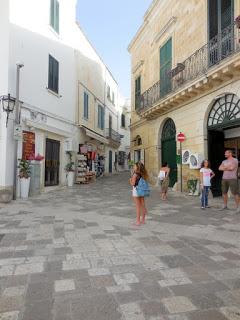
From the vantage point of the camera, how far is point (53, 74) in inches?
543

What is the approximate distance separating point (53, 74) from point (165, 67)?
16.9ft

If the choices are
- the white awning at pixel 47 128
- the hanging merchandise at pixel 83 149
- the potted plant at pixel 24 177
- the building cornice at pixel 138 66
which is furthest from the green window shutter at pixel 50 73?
the building cornice at pixel 138 66

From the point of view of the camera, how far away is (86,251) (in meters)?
4.54

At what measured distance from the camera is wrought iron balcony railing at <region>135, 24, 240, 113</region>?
9.17m

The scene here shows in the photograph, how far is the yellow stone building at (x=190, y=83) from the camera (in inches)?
379

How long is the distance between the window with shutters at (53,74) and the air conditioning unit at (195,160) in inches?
268

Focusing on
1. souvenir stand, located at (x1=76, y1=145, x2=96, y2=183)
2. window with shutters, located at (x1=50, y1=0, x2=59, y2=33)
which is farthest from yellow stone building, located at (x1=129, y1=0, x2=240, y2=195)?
window with shutters, located at (x1=50, y1=0, x2=59, y2=33)

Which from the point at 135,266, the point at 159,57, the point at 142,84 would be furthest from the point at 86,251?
the point at 142,84

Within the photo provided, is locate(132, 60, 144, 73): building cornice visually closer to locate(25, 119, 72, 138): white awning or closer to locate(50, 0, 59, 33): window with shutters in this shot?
locate(50, 0, 59, 33): window with shutters

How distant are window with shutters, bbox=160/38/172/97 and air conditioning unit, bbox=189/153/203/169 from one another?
3439mm

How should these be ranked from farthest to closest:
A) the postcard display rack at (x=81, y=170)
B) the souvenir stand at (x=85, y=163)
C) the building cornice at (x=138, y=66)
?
the building cornice at (x=138, y=66)
the souvenir stand at (x=85, y=163)
the postcard display rack at (x=81, y=170)

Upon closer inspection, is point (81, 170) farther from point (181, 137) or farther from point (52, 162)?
point (181, 137)

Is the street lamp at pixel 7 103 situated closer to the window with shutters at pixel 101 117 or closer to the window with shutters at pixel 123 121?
the window with shutters at pixel 101 117

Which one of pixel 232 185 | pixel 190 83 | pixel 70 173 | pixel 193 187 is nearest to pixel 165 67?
pixel 190 83
